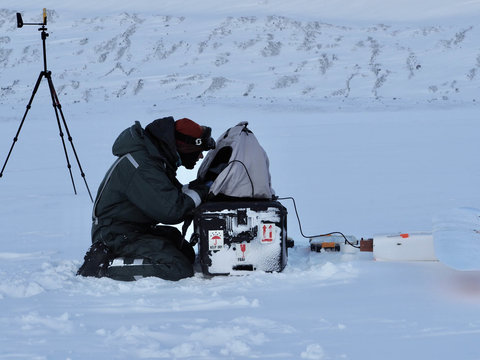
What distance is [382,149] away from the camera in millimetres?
9133

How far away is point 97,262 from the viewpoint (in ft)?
10.3

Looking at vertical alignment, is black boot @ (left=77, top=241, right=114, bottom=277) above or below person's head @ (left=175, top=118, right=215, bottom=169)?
below

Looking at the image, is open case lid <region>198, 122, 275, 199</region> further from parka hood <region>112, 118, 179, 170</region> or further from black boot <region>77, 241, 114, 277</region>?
black boot <region>77, 241, 114, 277</region>

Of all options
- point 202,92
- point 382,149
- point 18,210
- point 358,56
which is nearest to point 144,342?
point 18,210

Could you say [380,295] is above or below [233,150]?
below

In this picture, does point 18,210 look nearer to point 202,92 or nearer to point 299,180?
point 299,180

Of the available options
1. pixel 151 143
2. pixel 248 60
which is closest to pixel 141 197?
pixel 151 143

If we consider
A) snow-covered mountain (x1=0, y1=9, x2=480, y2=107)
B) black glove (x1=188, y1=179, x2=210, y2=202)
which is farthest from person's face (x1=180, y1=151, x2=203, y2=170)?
snow-covered mountain (x1=0, y1=9, x2=480, y2=107)

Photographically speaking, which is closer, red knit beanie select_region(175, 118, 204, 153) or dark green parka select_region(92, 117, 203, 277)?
dark green parka select_region(92, 117, 203, 277)

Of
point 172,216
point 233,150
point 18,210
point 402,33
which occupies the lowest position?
point 18,210

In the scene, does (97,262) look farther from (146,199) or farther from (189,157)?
(189,157)

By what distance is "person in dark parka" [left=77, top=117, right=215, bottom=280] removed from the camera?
305 cm

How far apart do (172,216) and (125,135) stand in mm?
425

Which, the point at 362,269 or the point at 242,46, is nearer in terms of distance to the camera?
Answer: the point at 362,269
